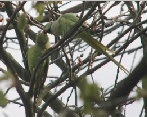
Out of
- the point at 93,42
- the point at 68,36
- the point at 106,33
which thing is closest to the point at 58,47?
the point at 68,36

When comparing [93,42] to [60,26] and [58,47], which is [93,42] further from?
[58,47]

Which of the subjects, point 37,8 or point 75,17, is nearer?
point 37,8

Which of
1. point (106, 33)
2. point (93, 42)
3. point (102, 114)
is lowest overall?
point (102, 114)

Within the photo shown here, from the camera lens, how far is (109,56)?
1600mm

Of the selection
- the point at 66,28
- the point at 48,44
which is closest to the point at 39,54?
the point at 48,44

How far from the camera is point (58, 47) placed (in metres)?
1.35

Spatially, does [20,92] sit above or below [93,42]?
below

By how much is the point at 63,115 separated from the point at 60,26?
40.6 inches

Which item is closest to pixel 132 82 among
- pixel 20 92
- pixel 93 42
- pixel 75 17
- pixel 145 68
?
pixel 145 68

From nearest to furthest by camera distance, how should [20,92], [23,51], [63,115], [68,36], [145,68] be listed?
[63,115], [68,36], [20,92], [145,68], [23,51]

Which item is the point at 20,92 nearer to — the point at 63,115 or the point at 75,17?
the point at 75,17

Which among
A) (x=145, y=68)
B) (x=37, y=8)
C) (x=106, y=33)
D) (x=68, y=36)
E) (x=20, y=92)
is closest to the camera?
(x=37, y=8)

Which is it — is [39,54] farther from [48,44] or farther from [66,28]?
[66,28]

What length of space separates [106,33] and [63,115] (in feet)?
8.70
